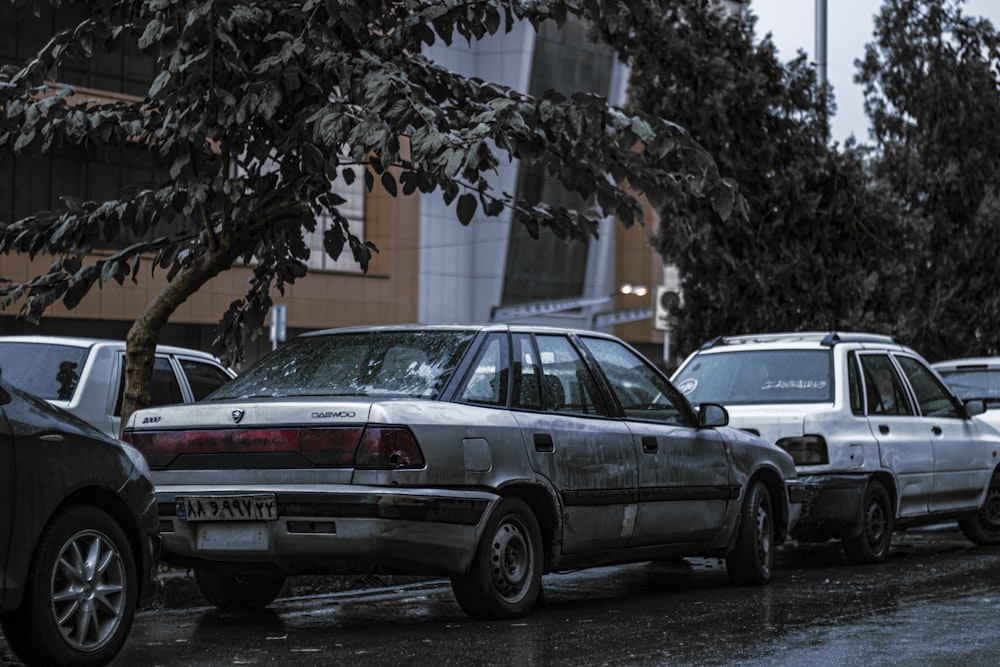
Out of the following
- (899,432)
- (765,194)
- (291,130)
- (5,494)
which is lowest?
(5,494)

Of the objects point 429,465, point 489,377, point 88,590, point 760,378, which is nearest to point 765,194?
point 760,378

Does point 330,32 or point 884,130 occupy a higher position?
point 884,130

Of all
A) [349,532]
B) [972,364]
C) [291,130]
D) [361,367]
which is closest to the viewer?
[349,532]

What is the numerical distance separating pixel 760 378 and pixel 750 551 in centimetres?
205

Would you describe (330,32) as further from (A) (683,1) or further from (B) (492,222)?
(B) (492,222)

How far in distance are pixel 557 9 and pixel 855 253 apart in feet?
32.4

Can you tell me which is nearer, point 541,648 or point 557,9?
point 541,648

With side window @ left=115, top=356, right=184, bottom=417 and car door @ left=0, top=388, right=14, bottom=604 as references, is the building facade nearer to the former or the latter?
side window @ left=115, top=356, right=184, bottom=417

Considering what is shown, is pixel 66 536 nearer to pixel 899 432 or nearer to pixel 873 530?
pixel 873 530

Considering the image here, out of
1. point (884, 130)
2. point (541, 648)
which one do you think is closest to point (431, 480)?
point (541, 648)

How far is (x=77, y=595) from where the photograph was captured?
6492mm

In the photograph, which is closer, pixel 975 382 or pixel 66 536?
pixel 66 536

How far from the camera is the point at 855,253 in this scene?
19.1 meters

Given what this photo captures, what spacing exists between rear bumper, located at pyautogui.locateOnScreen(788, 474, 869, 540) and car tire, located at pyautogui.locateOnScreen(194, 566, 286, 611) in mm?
3657
